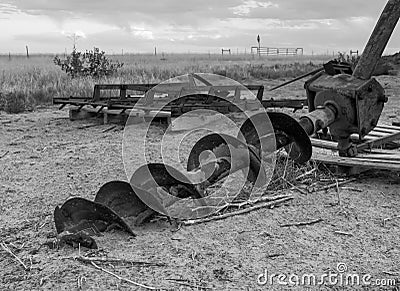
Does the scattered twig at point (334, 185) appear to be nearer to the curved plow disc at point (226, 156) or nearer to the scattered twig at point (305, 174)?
the scattered twig at point (305, 174)

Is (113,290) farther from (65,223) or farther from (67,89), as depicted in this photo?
(67,89)

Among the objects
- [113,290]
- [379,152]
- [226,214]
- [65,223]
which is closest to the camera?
[113,290]

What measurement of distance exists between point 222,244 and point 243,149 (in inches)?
28.1

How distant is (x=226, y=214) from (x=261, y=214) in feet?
0.97

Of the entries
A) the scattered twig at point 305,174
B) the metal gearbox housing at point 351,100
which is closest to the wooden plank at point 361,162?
the scattered twig at point 305,174

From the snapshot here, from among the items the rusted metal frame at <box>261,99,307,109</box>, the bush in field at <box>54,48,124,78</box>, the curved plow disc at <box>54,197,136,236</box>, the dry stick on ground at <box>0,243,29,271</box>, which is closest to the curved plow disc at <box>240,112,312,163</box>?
the curved plow disc at <box>54,197,136,236</box>

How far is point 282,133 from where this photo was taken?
384 cm

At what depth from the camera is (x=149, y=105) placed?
9398mm

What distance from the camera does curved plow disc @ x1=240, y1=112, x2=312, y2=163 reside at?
3.69 metres

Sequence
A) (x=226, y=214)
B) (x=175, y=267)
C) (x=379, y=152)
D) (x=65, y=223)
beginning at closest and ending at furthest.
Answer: (x=175, y=267) < (x=65, y=223) < (x=226, y=214) < (x=379, y=152)

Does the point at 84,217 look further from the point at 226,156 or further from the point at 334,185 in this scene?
the point at 334,185

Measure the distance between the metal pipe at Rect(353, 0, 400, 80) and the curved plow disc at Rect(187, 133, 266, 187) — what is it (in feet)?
3.19

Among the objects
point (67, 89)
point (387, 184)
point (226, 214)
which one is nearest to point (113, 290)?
point (226, 214)

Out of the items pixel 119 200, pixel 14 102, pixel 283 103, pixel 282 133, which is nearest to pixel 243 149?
pixel 282 133
